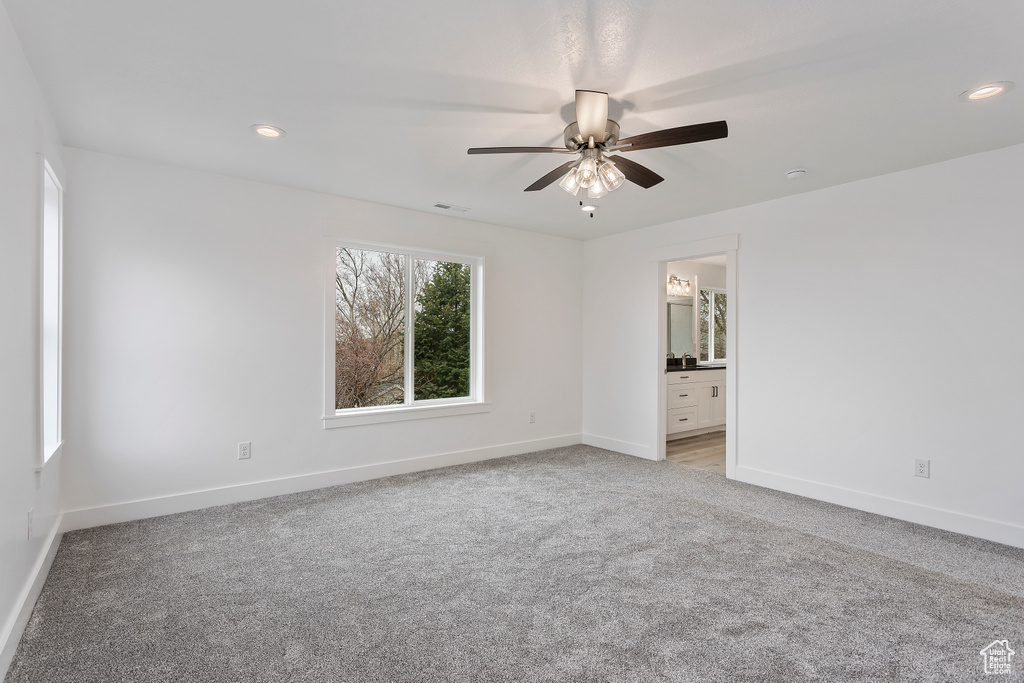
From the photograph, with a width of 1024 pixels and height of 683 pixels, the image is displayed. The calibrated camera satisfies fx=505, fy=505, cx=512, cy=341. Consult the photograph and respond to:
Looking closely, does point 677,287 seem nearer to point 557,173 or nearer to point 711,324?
point 711,324

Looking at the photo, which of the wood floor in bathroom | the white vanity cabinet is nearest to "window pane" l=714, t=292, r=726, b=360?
the white vanity cabinet

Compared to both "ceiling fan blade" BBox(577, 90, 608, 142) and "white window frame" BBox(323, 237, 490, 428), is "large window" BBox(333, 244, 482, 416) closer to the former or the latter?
"white window frame" BBox(323, 237, 490, 428)

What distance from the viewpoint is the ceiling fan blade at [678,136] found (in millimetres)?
2031

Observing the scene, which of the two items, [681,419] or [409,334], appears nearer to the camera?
[409,334]

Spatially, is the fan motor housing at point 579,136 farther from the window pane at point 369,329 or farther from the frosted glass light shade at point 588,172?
the window pane at point 369,329

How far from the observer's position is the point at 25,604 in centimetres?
212

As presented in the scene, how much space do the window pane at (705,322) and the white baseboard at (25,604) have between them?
706cm

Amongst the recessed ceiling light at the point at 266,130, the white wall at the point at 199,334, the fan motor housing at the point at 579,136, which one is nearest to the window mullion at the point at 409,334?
the white wall at the point at 199,334

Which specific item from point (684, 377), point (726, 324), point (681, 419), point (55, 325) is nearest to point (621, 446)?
point (681, 419)

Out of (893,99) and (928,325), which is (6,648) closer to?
(893,99)

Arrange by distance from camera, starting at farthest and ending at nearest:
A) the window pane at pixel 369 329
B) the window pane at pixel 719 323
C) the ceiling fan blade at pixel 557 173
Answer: the window pane at pixel 719 323, the window pane at pixel 369 329, the ceiling fan blade at pixel 557 173

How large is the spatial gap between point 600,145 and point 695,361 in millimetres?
5118

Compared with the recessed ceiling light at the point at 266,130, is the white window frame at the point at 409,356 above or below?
below

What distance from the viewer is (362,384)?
4.42 m
